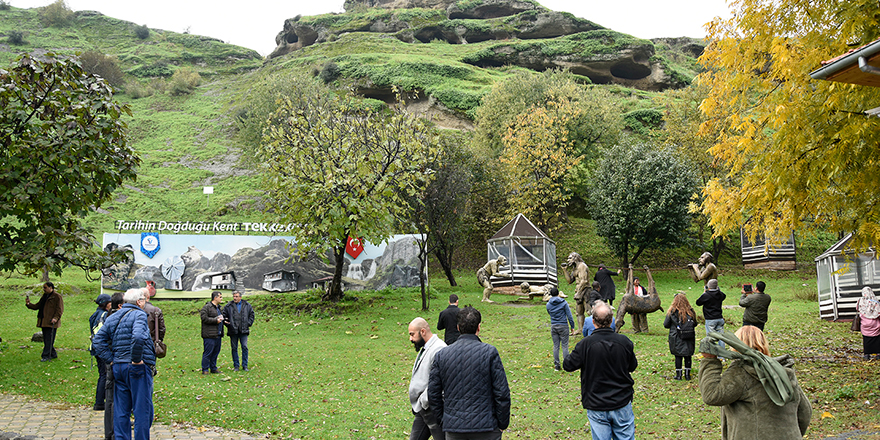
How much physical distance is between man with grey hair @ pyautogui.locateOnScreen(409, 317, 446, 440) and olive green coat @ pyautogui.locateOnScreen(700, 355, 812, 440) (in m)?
2.39

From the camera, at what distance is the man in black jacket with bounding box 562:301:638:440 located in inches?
208

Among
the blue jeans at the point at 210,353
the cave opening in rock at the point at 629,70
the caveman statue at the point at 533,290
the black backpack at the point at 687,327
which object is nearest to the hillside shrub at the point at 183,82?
the cave opening in rock at the point at 629,70

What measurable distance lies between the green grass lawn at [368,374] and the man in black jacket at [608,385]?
282 cm

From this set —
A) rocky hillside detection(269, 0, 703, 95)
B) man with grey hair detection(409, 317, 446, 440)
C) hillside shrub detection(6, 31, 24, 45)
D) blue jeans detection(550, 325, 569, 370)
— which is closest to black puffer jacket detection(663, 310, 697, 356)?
blue jeans detection(550, 325, 569, 370)

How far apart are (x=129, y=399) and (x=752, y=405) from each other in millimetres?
7051

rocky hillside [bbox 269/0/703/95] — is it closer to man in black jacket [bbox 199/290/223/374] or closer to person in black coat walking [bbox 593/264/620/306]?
person in black coat walking [bbox 593/264/620/306]

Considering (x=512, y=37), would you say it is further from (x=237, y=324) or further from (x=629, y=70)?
(x=237, y=324)

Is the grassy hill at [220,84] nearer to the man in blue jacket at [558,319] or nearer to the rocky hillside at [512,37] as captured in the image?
the rocky hillside at [512,37]

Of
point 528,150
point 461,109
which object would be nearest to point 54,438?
point 528,150

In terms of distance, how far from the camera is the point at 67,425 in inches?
330

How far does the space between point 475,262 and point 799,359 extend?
82.5 feet

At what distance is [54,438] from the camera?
7.66 m

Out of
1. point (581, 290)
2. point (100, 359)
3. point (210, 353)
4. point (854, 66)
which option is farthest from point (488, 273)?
point (854, 66)

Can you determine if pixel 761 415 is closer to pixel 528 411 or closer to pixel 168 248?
pixel 528 411
